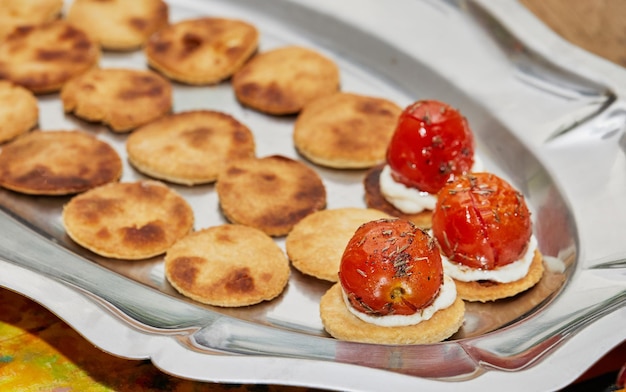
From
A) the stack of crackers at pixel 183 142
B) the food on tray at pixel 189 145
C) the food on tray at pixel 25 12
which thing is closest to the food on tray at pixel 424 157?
the stack of crackers at pixel 183 142

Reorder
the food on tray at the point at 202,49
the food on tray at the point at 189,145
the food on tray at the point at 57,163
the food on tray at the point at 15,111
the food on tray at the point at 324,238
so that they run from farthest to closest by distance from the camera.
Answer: the food on tray at the point at 202,49
the food on tray at the point at 15,111
the food on tray at the point at 189,145
the food on tray at the point at 57,163
the food on tray at the point at 324,238

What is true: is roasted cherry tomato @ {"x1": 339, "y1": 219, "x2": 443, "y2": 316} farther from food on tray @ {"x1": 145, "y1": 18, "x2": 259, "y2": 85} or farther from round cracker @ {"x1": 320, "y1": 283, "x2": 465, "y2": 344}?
food on tray @ {"x1": 145, "y1": 18, "x2": 259, "y2": 85}

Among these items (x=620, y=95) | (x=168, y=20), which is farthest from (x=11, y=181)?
(x=620, y=95)

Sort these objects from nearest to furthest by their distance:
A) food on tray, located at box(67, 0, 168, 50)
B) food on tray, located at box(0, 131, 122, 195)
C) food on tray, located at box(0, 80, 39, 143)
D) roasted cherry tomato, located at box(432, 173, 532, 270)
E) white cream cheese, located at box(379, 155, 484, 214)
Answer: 1. roasted cherry tomato, located at box(432, 173, 532, 270)
2. white cream cheese, located at box(379, 155, 484, 214)
3. food on tray, located at box(0, 131, 122, 195)
4. food on tray, located at box(0, 80, 39, 143)
5. food on tray, located at box(67, 0, 168, 50)

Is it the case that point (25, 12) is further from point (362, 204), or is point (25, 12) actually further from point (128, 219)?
point (362, 204)

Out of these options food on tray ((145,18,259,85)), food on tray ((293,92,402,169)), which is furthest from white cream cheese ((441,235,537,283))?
food on tray ((145,18,259,85))

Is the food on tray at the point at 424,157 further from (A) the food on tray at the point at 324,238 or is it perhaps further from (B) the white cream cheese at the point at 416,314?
(B) the white cream cheese at the point at 416,314
